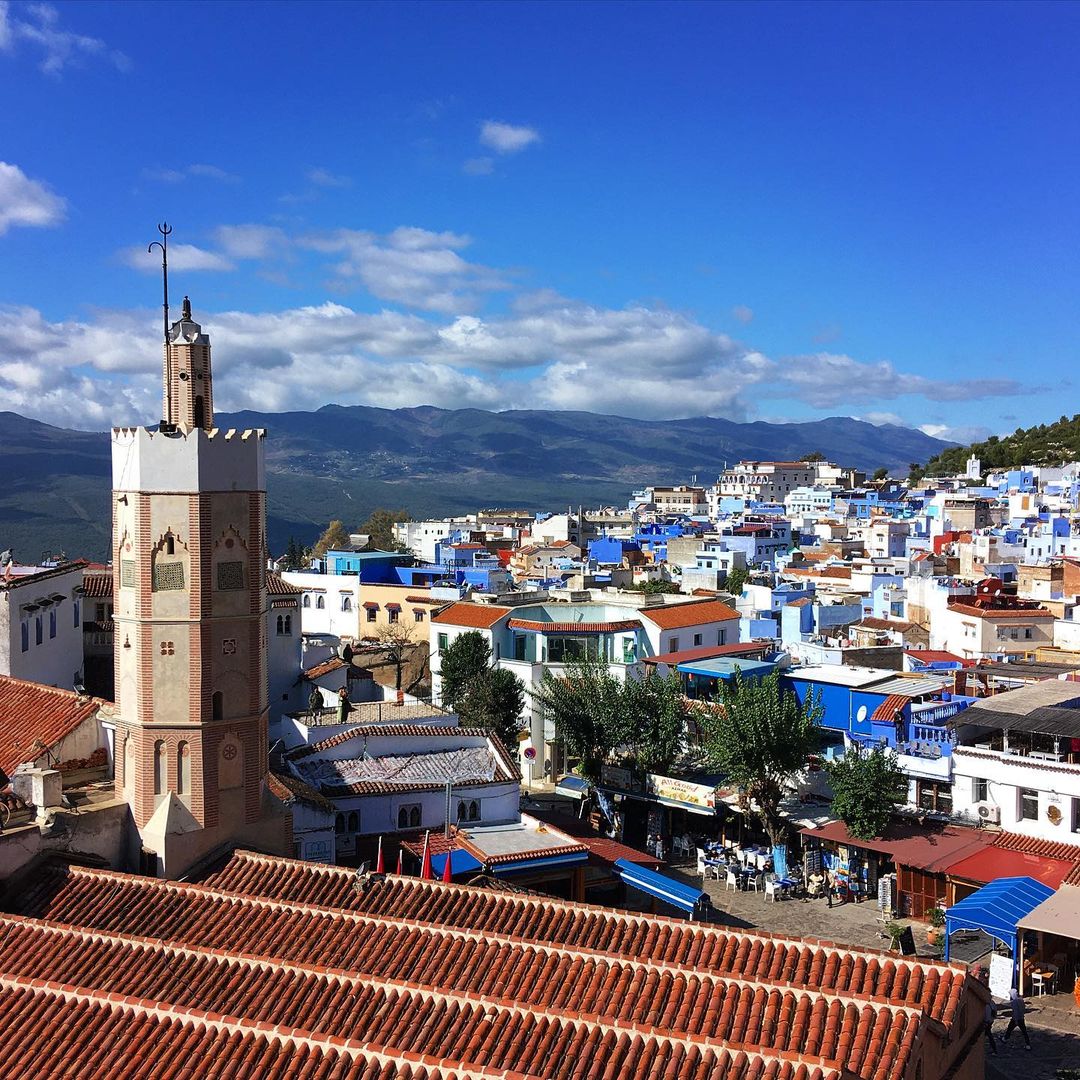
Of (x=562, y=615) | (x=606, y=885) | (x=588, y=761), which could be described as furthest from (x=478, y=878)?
(x=562, y=615)

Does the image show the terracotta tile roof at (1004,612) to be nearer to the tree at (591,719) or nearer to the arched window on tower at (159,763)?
the tree at (591,719)

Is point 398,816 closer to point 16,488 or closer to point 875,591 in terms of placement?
point 875,591

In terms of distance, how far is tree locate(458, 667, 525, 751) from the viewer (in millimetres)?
30500

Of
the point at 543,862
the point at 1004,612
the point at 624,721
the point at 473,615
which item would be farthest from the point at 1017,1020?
the point at 1004,612

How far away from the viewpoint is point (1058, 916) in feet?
54.7

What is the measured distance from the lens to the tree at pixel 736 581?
62062mm

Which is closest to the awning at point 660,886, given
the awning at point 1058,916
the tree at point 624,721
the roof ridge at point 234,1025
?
the awning at point 1058,916

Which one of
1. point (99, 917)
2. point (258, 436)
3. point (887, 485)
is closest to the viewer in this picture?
point (99, 917)

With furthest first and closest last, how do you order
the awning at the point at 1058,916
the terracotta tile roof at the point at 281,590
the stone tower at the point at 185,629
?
the terracotta tile roof at the point at 281,590 < the awning at the point at 1058,916 < the stone tower at the point at 185,629

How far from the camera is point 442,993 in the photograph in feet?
32.7

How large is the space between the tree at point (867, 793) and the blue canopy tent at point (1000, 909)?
10.8ft

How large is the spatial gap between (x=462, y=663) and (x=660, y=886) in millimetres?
15210

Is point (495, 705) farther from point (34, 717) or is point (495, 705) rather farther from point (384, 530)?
point (384, 530)

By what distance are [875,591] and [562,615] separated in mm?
19355
